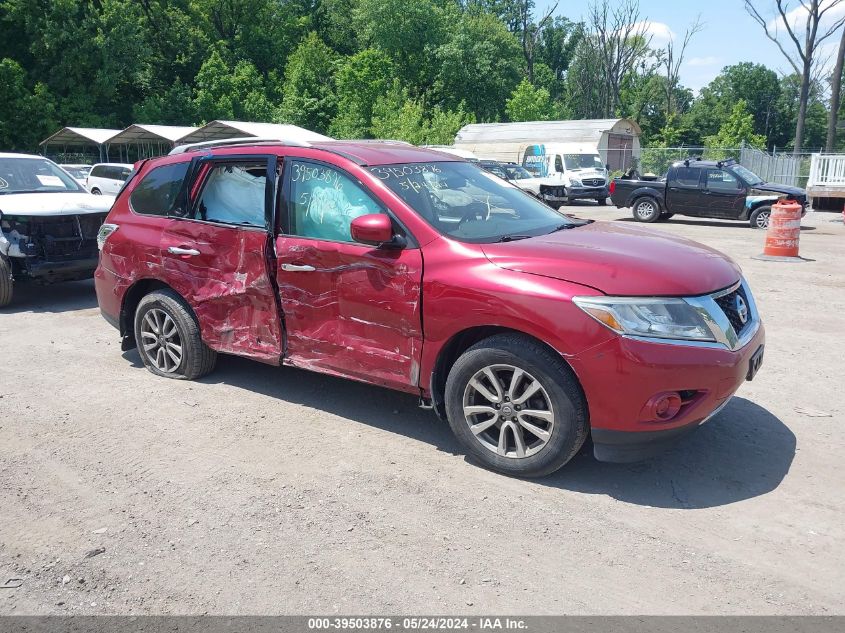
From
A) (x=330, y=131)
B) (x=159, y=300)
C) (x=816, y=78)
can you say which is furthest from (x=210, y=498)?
(x=816, y=78)

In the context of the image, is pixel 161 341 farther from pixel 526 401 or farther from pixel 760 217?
pixel 760 217

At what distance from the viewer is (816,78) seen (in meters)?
→ 48.5

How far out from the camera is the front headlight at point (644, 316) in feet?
11.7

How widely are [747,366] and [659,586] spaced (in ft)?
4.86

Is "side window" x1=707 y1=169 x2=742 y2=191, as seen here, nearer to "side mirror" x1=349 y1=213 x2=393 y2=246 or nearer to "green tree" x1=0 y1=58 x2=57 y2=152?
"side mirror" x1=349 y1=213 x2=393 y2=246

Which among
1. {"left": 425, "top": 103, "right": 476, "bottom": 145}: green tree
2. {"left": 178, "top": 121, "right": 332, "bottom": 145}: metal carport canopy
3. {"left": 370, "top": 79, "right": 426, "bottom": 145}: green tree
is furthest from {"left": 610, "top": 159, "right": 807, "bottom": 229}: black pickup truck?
{"left": 425, "top": 103, "right": 476, "bottom": 145}: green tree

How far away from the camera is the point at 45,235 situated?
335 inches

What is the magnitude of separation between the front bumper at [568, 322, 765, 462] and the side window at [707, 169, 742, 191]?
16935 mm

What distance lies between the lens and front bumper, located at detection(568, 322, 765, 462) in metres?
3.54

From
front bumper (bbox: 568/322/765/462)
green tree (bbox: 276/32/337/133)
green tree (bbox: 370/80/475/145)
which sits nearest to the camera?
front bumper (bbox: 568/322/765/462)

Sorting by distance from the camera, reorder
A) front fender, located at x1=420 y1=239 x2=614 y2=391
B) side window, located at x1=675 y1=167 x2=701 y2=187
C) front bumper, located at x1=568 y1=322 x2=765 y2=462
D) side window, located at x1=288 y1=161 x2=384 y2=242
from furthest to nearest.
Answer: side window, located at x1=675 y1=167 x2=701 y2=187 < side window, located at x1=288 y1=161 x2=384 y2=242 < front fender, located at x1=420 y1=239 x2=614 y2=391 < front bumper, located at x1=568 y1=322 x2=765 y2=462

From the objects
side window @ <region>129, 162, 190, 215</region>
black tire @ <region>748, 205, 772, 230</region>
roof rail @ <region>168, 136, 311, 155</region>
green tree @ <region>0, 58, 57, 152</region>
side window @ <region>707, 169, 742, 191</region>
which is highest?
green tree @ <region>0, 58, 57, 152</region>

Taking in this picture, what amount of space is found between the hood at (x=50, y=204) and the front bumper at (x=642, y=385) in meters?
7.39

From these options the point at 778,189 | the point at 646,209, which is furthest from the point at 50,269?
the point at 778,189
